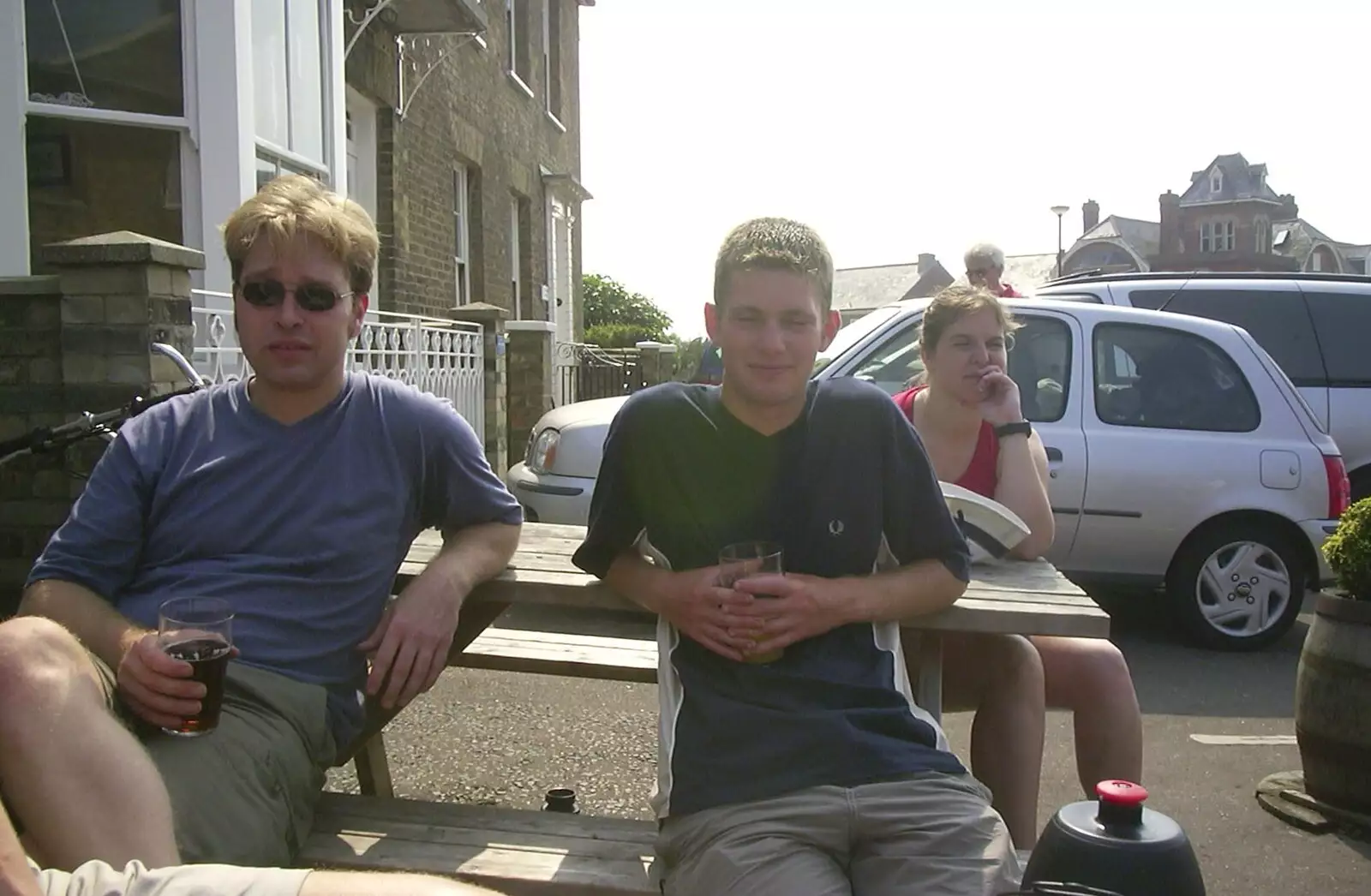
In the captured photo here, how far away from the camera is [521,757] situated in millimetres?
4691

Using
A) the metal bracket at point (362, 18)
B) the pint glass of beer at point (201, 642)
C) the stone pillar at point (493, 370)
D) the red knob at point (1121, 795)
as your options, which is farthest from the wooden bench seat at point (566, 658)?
the stone pillar at point (493, 370)

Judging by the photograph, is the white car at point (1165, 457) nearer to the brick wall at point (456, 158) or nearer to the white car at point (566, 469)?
A: the white car at point (566, 469)

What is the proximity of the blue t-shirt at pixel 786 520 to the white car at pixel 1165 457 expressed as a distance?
156 inches

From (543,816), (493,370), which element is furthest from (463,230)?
(543,816)

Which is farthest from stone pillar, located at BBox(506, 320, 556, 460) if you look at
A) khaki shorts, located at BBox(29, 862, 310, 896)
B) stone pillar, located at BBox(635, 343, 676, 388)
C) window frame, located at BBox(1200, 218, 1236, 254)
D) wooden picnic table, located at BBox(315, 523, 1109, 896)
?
window frame, located at BBox(1200, 218, 1236, 254)

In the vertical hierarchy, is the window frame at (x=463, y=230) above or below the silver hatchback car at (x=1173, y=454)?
above

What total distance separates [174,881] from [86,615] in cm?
88

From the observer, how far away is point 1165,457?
6.46m

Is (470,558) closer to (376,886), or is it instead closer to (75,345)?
(376,886)

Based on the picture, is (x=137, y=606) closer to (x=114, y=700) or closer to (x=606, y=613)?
(x=114, y=700)

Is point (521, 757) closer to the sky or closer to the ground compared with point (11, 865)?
closer to the ground

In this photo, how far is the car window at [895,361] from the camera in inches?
250

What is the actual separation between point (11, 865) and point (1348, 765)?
3.94 metres

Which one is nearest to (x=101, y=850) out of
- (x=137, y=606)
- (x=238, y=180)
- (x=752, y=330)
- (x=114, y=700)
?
(x=114, y=700)
